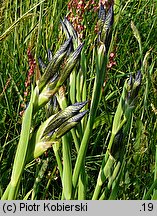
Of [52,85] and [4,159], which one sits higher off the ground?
[52,85]

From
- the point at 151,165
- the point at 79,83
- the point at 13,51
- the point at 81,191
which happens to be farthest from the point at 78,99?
the point at 13,51

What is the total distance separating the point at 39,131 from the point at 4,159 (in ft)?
2.36

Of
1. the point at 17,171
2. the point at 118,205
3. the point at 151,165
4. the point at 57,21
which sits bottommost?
the point at 151,165

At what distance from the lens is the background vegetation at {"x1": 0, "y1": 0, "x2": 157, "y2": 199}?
1.19 metres

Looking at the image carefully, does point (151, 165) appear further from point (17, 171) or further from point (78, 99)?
point (17, 171)

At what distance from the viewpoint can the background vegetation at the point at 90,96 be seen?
3.91 feet

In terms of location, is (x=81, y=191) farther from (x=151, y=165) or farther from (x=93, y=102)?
(x=151, y=165)

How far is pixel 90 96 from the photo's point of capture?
146cm

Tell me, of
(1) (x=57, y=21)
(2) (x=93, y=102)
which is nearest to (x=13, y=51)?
(1) (x=57, y=21)

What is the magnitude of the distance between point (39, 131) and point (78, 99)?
0.23 meters

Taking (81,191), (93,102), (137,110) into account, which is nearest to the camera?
(93,102)

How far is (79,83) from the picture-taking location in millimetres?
849

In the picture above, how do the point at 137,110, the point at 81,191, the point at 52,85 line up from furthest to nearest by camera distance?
the point at 137,110
the point at 81,191
the point at 52,85

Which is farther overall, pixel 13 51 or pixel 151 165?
pixel 13 51
